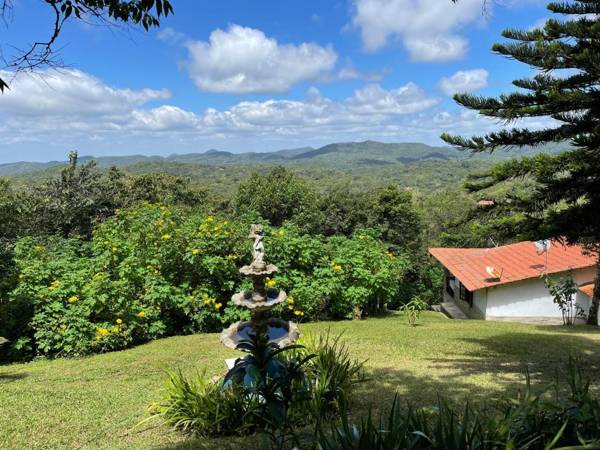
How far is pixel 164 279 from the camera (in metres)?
9.05

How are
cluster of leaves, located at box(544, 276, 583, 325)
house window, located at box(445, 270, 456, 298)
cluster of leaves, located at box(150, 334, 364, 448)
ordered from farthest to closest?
house window, located at box(445, 270, 456, 298) → cluster of leaves, located at box(544, 276, 583, 325) → cluster of leaves, located at box(150, 334, 364, 448)

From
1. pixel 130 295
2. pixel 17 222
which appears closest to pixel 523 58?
pixel 130 295

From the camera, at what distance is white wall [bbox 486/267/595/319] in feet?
52.7

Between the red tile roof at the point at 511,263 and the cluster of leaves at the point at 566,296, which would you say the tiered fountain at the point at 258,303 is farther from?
the red tile roof at the point at 511,263

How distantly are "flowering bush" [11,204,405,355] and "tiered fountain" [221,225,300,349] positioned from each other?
3270 mm

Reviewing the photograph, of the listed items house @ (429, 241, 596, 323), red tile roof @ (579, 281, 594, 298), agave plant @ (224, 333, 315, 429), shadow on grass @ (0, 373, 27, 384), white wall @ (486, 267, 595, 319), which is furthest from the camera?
white wall @ (486, 267, 595, 319)

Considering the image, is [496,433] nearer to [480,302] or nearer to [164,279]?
[164,279]

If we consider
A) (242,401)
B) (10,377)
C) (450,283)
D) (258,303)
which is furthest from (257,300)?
(450,283)

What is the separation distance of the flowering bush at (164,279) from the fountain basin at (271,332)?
3170 mm

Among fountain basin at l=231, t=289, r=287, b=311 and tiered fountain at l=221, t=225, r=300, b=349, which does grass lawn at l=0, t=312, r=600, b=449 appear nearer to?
tiered fountain at l=221, t=225, r=300, b=349

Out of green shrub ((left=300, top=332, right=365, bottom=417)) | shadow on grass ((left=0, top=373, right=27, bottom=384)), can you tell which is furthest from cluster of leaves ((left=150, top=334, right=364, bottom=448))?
shadow on grass ((left=0, top=373, right=27, bottom=384))

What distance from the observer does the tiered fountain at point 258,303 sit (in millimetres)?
5086

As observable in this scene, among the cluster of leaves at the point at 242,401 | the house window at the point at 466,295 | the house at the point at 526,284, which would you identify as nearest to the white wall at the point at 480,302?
the house at the point at 526,284

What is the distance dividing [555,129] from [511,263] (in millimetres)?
13382
